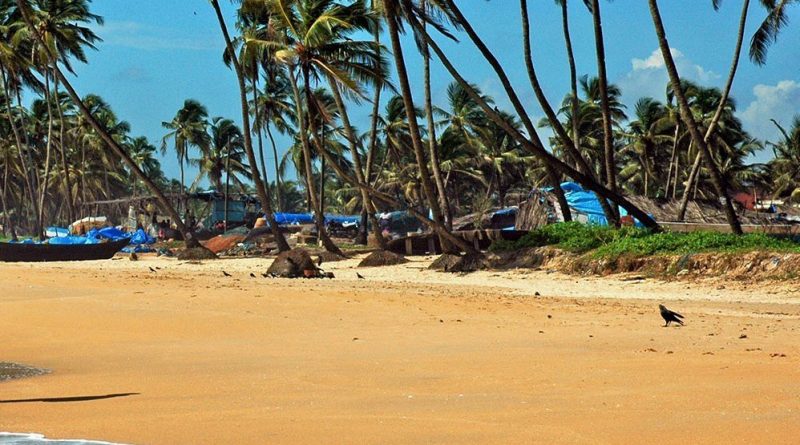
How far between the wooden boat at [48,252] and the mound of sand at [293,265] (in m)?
12.3

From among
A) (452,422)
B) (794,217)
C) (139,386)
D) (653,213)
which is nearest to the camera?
(452,422)

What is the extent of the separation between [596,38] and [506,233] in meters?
5.35

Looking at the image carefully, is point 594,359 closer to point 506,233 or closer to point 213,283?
point 213,283

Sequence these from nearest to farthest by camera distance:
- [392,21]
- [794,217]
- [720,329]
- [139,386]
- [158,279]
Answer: [139,386], [720,329], [158,279], [392,21], [794,217]

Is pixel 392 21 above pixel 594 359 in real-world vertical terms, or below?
above

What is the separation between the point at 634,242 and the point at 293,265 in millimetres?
7068

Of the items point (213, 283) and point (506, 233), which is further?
point (506, 233)

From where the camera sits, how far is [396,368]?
796 centimetres

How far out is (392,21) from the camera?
23.8m

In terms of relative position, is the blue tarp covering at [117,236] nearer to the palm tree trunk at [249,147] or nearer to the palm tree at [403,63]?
the palm tree trunk at [249,147]

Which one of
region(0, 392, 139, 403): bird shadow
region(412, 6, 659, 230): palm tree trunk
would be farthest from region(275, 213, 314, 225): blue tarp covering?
region(0, 392, 139, 403): bird shadow

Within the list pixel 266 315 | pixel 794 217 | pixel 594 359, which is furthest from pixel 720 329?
pixel 794 217

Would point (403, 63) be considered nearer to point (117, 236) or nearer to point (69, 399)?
point (69, 399)

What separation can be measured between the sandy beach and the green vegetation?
3.13m
